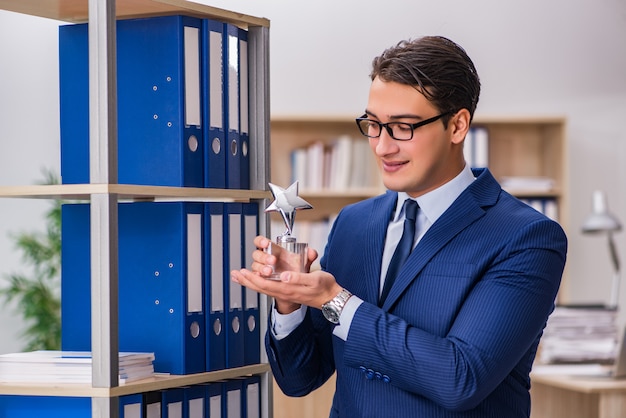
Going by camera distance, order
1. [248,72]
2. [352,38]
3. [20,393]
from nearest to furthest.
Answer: [20,393]
[248,72]
[352,38]

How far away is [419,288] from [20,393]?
2.68 ft

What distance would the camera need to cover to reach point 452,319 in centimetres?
187

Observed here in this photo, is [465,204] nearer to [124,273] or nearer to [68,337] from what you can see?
[124,273]

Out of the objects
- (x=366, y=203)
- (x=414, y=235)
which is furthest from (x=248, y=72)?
(x=414, y=235)

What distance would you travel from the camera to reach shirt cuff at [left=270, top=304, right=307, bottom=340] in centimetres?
202

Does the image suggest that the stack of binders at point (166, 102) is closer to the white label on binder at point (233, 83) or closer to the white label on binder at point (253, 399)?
the white label on binder at point (233, 83)

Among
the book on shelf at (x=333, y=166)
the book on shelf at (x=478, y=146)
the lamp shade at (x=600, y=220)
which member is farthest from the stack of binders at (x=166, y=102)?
Result: the book on shelf at (x=478, y=146)

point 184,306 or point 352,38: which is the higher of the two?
point 352,38

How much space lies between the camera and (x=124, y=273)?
2.07 meters

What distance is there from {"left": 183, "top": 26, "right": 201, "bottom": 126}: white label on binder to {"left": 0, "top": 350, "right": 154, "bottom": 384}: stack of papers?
1.66 feet

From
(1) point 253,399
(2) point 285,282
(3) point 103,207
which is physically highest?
(3) point 103,207

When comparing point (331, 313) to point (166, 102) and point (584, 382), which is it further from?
point (584, 382)

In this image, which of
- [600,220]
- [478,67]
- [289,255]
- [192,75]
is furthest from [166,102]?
[478,67]

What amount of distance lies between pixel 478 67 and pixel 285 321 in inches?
168
